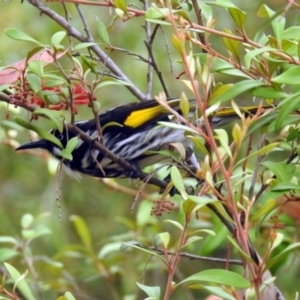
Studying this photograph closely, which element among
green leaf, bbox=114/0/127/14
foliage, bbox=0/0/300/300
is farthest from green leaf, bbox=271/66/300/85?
green leaf, bbox=114/0/127/14

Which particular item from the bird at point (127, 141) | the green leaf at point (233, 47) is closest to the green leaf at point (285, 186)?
the green leaf at point (233, 47)

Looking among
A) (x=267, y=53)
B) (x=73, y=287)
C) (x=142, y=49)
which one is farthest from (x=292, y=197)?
(x=142, y=49)

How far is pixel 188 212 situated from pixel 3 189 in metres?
3.21

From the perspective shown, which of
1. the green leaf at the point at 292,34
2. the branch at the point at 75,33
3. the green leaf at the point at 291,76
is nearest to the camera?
the green leaf at the point at 291,76

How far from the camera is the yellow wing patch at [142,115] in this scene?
2.39 meters

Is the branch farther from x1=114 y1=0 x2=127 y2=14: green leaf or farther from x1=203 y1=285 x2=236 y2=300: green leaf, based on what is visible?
x1=203 y1=285 x2=236 y2=300: green leaf

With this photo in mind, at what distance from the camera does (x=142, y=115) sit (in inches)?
96.4

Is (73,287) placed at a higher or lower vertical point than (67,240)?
higher

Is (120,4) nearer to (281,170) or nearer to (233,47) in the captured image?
(233,47)

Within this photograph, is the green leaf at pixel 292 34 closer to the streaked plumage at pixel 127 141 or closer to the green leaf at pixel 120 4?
the green leaf at pixel 120 4

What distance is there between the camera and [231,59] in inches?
53.7

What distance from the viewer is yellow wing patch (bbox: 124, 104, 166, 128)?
94.1 inches

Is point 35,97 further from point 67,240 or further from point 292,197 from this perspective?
point 67,240

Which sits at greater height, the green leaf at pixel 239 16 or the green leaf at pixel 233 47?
the green leaf at pixel 239 16
